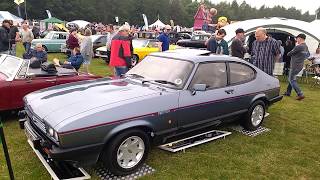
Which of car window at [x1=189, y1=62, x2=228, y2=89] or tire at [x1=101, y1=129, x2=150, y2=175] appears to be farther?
car window at [x1=189, y1=62, x2=228, y2=89]

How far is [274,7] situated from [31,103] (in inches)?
6280

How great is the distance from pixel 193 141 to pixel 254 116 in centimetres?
165

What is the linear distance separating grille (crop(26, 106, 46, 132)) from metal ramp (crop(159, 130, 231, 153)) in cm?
187

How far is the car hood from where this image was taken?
4043mm

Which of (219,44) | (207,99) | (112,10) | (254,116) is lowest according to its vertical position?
(254,116)

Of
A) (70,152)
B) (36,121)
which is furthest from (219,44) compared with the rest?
(70,152)

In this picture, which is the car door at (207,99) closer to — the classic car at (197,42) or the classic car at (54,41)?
the classic car at (54,41)

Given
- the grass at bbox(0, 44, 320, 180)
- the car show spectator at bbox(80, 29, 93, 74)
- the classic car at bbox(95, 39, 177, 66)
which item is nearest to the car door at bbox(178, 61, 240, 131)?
the grass at bbox(0, 44, 320, 180)

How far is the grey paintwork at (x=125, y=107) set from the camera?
12.6 ft

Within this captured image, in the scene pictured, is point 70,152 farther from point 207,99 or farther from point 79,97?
point 207,99

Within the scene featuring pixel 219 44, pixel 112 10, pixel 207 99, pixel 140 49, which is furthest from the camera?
pixel 112 10

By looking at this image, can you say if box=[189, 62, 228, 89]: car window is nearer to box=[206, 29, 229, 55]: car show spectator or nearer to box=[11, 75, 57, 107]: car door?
box=[11, 75, 57, 107]: car door

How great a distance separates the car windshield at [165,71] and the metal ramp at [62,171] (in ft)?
5.76

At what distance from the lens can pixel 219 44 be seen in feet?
30.8
